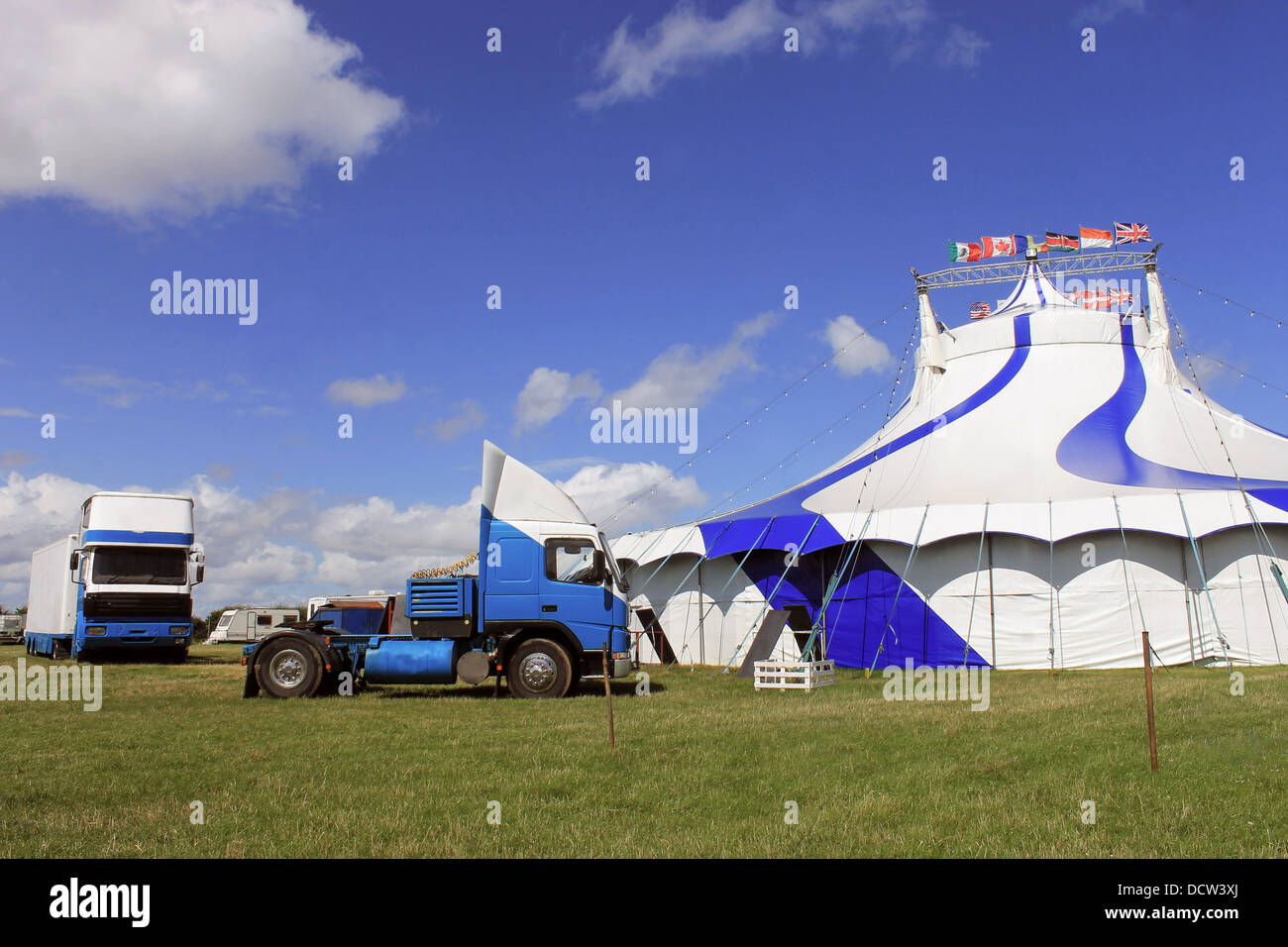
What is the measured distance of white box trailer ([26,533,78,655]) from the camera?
2205 cm

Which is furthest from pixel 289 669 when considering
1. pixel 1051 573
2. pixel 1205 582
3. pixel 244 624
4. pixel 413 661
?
pixel 244 624

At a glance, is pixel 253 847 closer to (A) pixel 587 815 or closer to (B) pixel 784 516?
(A) pixel 587 815

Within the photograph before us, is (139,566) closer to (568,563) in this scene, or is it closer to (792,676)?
(568,563)

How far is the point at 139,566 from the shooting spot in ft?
68.8

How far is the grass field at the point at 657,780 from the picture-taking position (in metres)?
5.11

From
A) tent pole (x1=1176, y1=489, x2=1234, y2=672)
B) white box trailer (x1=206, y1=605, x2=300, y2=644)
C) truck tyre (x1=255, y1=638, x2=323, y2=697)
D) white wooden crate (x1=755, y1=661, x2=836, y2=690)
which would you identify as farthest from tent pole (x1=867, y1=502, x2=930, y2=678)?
white box trailer (x1=206, y1=605, x2=300, y2=644)

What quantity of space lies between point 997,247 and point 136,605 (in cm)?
2352

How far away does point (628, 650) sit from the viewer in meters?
13.8

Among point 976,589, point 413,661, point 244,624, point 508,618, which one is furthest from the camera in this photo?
point 244,624

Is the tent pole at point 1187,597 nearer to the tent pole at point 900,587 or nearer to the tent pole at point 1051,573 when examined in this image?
the tent pole at point 1051,573

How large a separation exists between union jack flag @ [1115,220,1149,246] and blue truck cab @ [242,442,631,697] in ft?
60.6

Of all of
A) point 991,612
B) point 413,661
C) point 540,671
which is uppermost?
point 991,612

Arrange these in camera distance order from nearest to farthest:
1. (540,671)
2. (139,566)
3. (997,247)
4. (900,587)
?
(540,671)
(900,587)
(139,566)
(997,247)

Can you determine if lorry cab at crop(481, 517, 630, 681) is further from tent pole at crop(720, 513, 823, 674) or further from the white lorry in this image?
the white lorry
